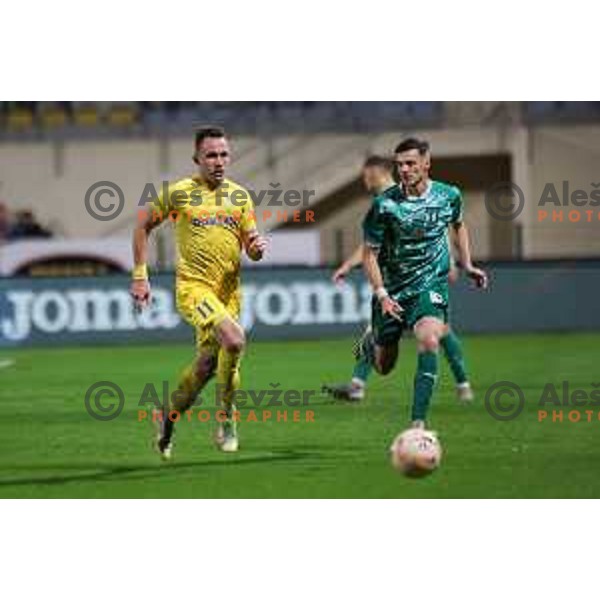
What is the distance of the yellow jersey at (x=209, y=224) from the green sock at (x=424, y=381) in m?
1.14

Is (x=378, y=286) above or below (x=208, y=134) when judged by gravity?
below

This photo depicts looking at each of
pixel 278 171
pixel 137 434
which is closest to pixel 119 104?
pixel 278 171

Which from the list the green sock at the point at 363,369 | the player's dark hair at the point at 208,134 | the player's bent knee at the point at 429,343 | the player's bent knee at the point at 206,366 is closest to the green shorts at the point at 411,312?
the player's bent knee at the point at 429,343

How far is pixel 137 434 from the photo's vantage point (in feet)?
31.7

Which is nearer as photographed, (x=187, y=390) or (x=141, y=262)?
(x=141, y=262)

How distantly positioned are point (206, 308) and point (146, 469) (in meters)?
0.97

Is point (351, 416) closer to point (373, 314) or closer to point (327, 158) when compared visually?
point (373, 314)

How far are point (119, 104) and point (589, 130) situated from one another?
3.26 meters

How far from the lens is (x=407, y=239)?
8.82 metres

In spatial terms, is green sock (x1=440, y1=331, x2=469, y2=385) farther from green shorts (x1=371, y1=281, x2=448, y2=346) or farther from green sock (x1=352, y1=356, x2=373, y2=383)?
green shorts (x1=371, y1=281, x2=448, y2=346)

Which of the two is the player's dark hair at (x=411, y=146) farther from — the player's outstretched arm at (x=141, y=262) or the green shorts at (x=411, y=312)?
the player's outstretched arm at (x=141, y=262)

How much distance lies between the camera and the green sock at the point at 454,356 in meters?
10.0

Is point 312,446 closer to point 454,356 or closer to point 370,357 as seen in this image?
point 370,357

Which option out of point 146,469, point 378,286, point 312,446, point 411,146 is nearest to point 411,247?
point 378,286
